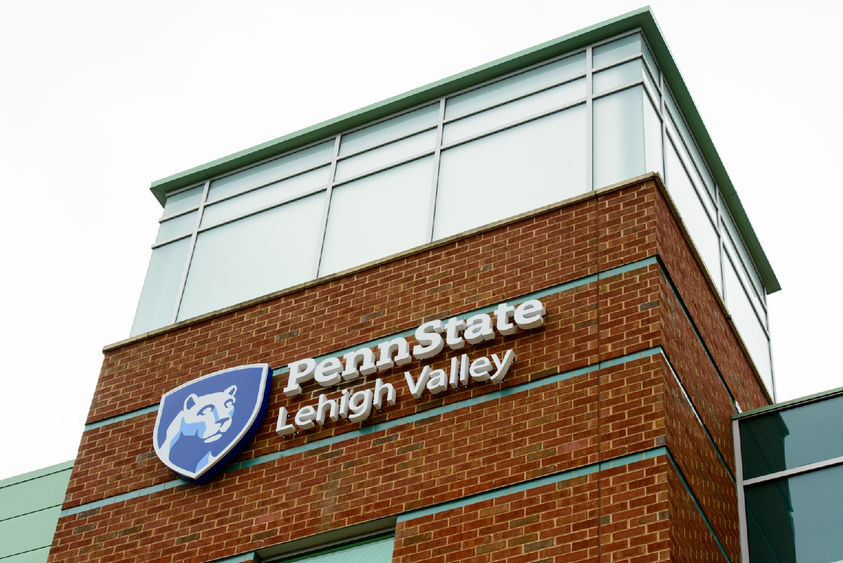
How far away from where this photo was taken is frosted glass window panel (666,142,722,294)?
59.5ft

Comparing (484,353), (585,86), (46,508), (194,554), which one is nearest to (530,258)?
(484,353)

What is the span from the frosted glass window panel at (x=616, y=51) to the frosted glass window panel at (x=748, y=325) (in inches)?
134

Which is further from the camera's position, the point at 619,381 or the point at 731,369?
the point at 731,369

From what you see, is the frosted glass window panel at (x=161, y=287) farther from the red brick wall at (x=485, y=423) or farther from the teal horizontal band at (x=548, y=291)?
the teal horizontal band at (x=548, y=291)

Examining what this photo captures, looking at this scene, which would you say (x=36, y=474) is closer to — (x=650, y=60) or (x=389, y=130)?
(x=389, y=130)

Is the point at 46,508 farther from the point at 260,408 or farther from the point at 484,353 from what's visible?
the point at 484,353

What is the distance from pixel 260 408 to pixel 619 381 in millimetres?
4383

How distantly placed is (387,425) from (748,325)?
7037 millimetres

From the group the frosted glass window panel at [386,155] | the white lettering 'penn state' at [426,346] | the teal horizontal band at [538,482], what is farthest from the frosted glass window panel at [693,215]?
the teal horizontal band at [538,482]

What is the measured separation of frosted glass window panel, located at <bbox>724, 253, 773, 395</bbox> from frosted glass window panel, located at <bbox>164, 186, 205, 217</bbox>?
752 cm

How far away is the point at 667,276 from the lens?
1574 centimetres

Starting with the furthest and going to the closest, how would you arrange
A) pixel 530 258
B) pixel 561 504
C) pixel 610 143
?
pixel 610 143 < pixel 530 258 < pixel 561 504

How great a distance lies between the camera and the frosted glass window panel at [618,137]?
17.1 metres

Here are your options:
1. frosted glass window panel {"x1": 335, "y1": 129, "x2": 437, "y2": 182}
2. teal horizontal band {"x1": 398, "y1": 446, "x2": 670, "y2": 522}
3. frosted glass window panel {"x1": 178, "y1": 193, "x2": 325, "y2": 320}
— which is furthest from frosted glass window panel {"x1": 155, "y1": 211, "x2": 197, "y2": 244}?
teal horizontal band {"x1": 398, "y1": 446, "x2": 670, "y2": 522}
